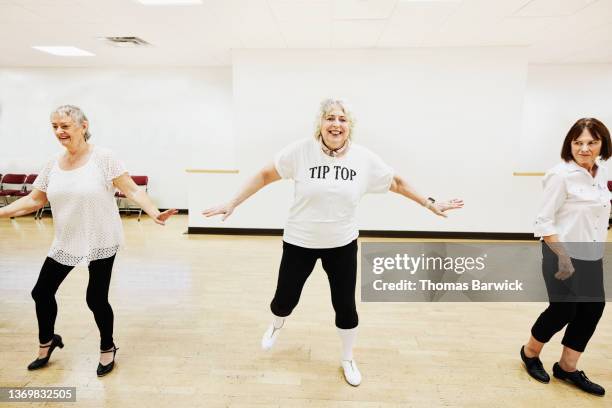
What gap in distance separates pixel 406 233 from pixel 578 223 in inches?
156

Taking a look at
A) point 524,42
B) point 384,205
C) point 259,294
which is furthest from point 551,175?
point 524,42

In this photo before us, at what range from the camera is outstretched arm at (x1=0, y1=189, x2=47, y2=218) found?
198 centimetres

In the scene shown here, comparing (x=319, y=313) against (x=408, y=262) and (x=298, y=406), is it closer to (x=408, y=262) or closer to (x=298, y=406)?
(x=298, y=406)

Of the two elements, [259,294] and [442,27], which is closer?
[259,294]

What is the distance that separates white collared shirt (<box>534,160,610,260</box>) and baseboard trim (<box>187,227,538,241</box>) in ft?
12.8

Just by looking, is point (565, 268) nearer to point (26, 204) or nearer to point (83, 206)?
point (83, 206)

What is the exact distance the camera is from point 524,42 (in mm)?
5059

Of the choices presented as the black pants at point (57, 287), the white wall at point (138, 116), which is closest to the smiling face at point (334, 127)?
the black pants at point (57, 287)

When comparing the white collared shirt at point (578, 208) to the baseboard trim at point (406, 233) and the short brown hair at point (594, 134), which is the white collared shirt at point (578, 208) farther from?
the baseboard trim at point (406, 233)

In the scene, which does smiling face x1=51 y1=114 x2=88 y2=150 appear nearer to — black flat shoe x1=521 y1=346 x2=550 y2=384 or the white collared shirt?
the white collared shirt

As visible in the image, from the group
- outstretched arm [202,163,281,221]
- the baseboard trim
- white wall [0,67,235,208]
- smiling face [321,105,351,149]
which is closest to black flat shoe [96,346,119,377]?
outstretched arm [202,163,281,221]

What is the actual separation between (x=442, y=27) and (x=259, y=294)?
3.86 m

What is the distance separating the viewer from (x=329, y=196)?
1820 millimetres

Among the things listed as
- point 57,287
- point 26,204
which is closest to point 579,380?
point 57,287
